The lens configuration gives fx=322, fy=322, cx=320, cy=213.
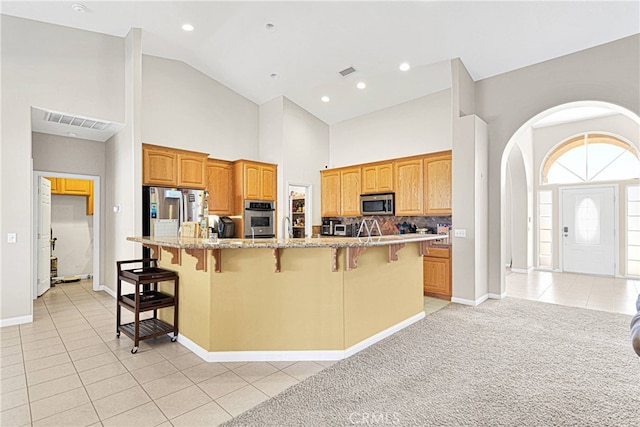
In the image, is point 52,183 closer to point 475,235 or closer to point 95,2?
point 95,2

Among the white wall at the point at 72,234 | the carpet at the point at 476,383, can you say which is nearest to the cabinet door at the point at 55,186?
the white wall at the point at 72,234

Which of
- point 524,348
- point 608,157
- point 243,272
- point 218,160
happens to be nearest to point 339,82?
point 218,160

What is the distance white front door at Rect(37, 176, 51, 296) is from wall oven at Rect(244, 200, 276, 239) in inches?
132

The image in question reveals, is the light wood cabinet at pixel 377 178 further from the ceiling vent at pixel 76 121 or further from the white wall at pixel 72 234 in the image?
the white wall at pixel 72 234

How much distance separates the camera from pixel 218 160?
6.29 m

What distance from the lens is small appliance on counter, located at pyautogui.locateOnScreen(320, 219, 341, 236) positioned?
7344 mm

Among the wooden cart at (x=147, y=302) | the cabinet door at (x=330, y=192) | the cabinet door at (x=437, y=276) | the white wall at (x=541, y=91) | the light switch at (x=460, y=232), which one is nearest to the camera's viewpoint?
the wooden cart at (x=147, y=302)

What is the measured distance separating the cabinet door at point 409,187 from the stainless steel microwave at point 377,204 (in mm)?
142

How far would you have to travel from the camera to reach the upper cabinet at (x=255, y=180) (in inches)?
247

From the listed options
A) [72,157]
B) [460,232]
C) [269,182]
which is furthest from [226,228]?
[460,232]

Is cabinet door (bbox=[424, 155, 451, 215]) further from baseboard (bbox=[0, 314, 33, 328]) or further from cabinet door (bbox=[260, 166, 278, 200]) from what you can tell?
baseboard (bbox=[0, 314, 33, 328])

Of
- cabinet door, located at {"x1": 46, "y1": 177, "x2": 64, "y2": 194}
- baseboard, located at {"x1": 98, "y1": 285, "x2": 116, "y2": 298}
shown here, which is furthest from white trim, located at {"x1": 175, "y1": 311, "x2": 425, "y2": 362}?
cabinet door, located at {"x1": 46, "y1": 177, "x2": 64, "y2": 194}

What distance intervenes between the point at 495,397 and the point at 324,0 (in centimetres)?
447

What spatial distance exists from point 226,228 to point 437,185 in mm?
4041
